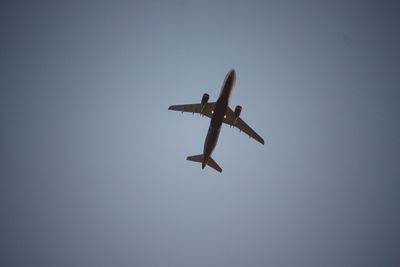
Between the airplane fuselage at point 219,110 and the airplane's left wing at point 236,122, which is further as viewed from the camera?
the airplane's left wing at point 236,122

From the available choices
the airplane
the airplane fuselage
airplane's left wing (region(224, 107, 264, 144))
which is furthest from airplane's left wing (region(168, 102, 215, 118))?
the airplane fuselage

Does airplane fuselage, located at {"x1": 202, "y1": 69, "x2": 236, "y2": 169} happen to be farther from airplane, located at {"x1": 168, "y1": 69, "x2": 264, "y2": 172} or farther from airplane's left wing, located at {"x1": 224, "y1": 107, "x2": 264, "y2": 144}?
airplane's left wing, located at {"x1": 224, "y1": 107, "x2": 264, "y2": 144}

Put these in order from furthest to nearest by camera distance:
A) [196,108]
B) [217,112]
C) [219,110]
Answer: [196,108], [217,112], [219,110]

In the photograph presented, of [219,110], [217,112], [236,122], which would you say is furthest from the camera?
[236,122]

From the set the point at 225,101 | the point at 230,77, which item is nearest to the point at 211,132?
the point at 225,101

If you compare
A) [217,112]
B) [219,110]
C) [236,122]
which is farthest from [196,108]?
[219,110]

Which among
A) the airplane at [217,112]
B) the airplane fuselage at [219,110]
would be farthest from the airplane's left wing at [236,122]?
the airplane fuselage at [219,110]

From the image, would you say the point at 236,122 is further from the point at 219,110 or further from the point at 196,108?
the point at 219,110

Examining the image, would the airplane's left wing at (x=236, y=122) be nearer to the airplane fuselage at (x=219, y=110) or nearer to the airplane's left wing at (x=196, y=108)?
the airplane's left wing at (x=196, y=108)

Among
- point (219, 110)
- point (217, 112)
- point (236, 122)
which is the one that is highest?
point (236, 122)

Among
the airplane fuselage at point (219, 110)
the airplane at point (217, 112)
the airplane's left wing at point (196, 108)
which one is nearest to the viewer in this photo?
the airplane fuselage at point (219, 110)

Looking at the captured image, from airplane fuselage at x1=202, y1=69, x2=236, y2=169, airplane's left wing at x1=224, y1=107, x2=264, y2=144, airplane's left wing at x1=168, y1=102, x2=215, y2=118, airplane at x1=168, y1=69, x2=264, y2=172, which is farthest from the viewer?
airplane's left wing at x1=224, y1=107, x2=264, y2=144

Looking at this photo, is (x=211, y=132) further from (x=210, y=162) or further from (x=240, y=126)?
(x=210, y=162)

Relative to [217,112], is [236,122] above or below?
above
